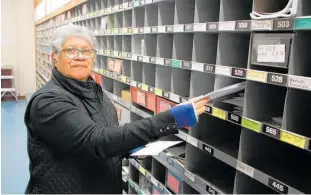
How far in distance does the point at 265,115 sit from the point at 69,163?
1095 millimetres

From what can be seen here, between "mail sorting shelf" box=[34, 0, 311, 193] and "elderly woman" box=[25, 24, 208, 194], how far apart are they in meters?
0.35

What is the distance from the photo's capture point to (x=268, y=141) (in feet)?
5.80

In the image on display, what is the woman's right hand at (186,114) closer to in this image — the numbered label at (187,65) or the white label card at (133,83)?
the numbered label at (187,65)

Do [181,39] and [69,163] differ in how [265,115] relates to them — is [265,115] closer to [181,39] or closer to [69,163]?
[181,39]

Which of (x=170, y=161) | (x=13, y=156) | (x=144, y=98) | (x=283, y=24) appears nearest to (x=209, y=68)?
(x=283, y=24)

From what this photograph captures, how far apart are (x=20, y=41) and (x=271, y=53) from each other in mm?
10775

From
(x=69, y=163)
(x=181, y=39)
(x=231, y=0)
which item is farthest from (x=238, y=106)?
(x=69, y=163)

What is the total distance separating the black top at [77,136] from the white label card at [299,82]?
560 millimetres

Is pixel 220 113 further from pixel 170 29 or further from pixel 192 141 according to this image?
pixel 170 29

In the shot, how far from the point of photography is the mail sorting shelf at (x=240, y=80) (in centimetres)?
141

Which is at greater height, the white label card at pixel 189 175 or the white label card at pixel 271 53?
the white label card at pixel 271 53

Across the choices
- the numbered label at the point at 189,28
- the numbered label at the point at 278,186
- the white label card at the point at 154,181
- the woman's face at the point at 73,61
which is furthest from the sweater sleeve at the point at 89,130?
the white label card at the point at 154,181

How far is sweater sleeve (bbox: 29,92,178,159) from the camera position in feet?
4.70

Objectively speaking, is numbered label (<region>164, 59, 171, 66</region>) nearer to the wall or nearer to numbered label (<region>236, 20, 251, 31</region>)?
numbered label (<region>236, 20, 251, 31</region>)
